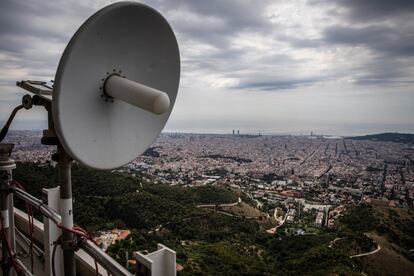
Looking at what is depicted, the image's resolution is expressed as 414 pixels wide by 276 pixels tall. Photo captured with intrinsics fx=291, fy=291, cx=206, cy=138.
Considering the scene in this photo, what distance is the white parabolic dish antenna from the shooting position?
91cm

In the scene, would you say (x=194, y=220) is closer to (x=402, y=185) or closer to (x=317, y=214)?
(x=317, y=214)

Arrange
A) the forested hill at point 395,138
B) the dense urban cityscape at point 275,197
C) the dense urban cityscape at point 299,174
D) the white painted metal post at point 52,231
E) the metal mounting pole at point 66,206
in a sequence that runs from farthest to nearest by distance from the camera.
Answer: the forested hill at point 395,138
the dense urban cityscape at point 299,174
the dense urban cityscape at point 275,197
the white painted metal post at point 52,231
the metal mounting pole at point 66,206

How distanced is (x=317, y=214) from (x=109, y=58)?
29833 mm

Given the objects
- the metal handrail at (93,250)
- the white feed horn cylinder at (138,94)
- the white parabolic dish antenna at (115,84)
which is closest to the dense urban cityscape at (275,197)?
the metal handrail at (93,250)

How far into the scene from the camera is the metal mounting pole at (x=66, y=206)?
1.18 meters

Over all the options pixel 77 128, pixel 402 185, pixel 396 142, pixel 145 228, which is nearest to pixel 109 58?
pixel 77 128

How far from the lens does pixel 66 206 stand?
123 centimetres

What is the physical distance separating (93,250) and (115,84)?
1.97ft

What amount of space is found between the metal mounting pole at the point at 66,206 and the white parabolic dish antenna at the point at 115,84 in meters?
0.21

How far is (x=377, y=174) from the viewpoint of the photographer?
4684 cm

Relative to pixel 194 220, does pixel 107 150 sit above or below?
above

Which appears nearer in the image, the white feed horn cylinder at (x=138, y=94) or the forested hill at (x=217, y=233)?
the white feed horn cylinder at (x=138, y=94)

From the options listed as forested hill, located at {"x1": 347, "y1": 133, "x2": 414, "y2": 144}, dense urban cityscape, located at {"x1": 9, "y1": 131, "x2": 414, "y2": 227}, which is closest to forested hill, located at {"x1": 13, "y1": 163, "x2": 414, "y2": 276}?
dense urban cityscape, located at {"x1": 9, "y1": 131, "x2": 414, "y2": 227}

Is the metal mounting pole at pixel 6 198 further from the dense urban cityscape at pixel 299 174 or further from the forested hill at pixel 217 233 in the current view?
the dense urban cityscape at pixel 299 174
